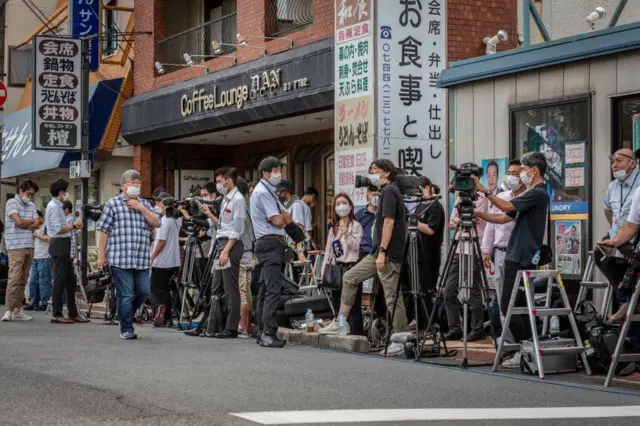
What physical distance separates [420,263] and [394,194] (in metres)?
0.93

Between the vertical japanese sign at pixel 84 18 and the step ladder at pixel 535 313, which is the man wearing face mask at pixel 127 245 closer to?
the step ladder at pixel 535 313

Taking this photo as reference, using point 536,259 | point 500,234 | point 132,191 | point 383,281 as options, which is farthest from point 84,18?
point 536,259

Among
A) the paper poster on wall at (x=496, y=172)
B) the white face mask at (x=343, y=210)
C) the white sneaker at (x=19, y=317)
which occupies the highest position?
the paper poster on wall at (x=496, y=172)

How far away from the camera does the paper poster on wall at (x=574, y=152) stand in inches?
Answer: 536

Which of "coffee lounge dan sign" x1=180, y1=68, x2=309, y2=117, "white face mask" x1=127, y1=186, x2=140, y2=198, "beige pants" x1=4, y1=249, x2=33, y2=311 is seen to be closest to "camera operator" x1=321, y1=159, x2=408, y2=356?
"white face mask" x1=127, y1=186, x2=140, y2=198

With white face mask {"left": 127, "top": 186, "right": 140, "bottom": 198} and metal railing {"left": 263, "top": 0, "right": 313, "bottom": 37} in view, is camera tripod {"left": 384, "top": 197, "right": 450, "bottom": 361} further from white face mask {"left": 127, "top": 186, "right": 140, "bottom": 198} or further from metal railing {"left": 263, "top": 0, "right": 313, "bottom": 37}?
metal railing {"left": 263, "top": 0, "right": 313, "bottom": 37}

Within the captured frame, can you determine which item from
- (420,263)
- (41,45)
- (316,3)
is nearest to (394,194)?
(420,263)

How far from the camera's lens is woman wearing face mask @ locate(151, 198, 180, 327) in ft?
56.6

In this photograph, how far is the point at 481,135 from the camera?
15133 mm

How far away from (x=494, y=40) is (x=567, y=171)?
17.4ft

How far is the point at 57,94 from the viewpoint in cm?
2473

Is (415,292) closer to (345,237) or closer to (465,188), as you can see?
(465,188)

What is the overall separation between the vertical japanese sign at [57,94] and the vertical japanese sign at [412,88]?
907cm

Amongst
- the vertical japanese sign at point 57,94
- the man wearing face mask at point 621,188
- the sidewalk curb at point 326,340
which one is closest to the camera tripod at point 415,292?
the sidewalk curb at point 326,340
